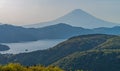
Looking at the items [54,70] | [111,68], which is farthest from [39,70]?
[111,68]

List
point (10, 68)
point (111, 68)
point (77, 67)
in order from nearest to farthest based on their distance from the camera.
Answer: point (10, 68), point (111, 68), point (77, 67)

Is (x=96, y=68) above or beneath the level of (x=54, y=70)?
beneath

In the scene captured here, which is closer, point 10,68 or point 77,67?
point 10,68

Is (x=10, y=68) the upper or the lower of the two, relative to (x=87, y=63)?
upper

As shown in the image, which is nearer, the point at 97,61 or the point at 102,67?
the point at 102,67

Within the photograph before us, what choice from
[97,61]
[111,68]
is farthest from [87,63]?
[111,68]

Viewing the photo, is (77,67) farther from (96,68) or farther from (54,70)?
(54,70)

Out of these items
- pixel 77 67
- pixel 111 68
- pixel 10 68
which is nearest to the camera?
pixel 10 68

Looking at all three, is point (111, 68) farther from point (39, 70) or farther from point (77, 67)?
point (39, 70)

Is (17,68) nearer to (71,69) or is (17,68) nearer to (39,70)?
(39,70)
